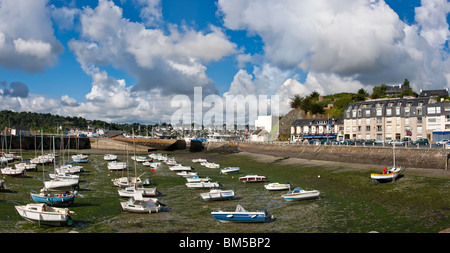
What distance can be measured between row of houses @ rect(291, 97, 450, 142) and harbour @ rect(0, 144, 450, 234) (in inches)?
1364

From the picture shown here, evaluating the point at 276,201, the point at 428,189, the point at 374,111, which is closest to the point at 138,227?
the point at 276,201

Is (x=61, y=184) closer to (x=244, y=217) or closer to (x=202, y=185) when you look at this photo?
(x=202, y=185)

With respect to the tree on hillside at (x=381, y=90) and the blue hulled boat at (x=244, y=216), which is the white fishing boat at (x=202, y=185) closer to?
the blue hulled boat at (x=244, y=216)

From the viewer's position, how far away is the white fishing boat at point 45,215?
21844 mm

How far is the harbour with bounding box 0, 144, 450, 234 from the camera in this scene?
21547mm

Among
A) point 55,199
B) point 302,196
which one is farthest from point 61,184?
point 302,196

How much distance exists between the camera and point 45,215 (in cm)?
2183

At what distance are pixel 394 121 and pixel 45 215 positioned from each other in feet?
250

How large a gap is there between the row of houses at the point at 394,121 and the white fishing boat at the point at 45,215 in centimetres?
7064

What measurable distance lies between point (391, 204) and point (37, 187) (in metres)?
39.4
